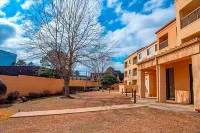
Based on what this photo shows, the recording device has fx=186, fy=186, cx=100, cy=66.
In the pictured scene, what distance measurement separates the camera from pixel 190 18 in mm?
15500

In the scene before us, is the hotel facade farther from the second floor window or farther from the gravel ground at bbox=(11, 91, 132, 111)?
the gravel ground at bbox=(11, 91, 132, 111)

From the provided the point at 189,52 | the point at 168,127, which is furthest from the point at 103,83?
the point at 168,127

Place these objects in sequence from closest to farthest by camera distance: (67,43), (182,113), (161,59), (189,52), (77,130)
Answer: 1. (77,130)
2. (182,113)
3. (189,52)
4. (161,59)
5. (67,43)

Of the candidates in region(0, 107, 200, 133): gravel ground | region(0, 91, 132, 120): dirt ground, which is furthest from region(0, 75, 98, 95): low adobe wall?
region(0, 107, 200, 133): gravel ground

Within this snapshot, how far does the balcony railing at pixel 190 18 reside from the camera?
1471 centimetres

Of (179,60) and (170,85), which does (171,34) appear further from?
(179,60)

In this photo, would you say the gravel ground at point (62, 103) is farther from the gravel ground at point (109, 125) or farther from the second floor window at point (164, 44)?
the second floor window at point (164, 44)

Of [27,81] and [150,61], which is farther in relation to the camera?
[27,81]

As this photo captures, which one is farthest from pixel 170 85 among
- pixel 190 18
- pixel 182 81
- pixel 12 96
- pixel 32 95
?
pixel 12 96

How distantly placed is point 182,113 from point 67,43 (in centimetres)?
1358

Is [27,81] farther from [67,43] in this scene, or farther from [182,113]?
[182,113]

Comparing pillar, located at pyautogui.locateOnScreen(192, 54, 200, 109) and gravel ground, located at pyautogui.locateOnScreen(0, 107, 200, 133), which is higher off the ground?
pillar, located at pyautogui.locateOnScreen(192, 54, 200, 109)

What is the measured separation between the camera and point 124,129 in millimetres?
6922

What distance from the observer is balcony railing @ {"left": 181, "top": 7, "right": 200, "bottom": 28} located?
48.2ft
